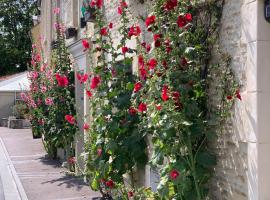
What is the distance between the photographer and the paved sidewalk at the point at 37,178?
8969 mm

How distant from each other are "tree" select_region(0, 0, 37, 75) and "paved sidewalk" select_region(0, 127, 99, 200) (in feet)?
103

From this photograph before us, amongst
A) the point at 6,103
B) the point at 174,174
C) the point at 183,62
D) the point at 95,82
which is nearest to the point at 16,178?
the point at 95,82

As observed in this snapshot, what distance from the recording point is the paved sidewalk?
8969mm

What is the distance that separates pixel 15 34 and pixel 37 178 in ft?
132

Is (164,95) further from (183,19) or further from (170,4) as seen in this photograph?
(170,4)

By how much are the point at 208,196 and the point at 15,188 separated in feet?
18.0

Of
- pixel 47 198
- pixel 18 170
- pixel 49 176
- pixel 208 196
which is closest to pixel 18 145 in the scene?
pixel 18 170

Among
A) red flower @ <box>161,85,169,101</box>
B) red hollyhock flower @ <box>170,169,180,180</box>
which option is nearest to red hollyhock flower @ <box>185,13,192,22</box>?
red flower @ <box>161,85,169,101</box>

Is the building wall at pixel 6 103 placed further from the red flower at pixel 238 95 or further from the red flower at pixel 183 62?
the red flower at pixel 238 95

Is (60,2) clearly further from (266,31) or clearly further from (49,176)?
(266,31)

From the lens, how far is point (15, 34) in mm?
48844

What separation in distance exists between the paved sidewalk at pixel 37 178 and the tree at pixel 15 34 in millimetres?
31455

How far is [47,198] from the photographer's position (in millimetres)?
8656

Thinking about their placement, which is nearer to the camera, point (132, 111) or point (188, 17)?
point (188, 17)
